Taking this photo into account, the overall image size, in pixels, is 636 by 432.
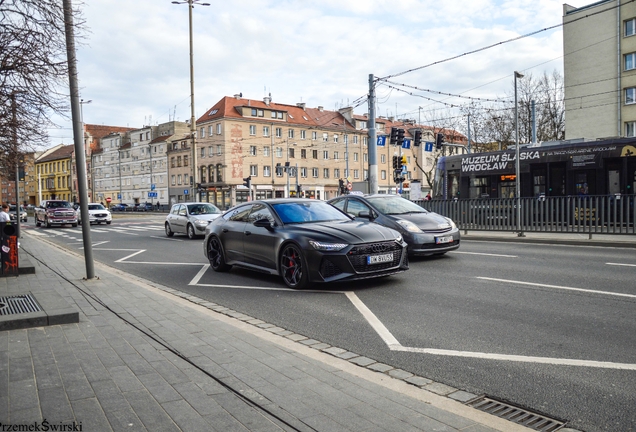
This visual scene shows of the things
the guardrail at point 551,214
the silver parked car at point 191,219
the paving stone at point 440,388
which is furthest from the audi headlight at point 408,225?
the silver parked car at point 191,219

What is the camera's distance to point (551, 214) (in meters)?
16.4

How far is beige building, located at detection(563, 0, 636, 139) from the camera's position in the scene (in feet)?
126

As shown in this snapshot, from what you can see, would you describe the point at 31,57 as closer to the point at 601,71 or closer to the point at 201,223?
the point at 201,223

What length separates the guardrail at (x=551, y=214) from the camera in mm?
15008

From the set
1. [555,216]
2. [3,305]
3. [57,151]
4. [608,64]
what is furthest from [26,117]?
[57,151]

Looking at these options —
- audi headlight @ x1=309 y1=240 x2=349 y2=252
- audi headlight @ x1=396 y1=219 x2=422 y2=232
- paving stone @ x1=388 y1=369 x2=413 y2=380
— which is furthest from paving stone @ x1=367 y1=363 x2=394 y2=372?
audi headlight @ x1=396 y1=219 x2=422 y2=232

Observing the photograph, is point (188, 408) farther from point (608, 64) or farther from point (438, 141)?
point (608, 64)

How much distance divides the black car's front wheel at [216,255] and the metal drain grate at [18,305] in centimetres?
400

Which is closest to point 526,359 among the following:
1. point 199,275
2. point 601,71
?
point 199,275

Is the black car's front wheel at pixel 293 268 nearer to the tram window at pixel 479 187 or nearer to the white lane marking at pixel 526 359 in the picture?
the white lane marking at pixel 526 359

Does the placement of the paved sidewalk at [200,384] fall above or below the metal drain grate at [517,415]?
above

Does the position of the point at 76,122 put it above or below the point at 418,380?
above

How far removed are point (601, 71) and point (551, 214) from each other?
3025 centimetres

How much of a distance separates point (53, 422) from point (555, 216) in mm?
15973
